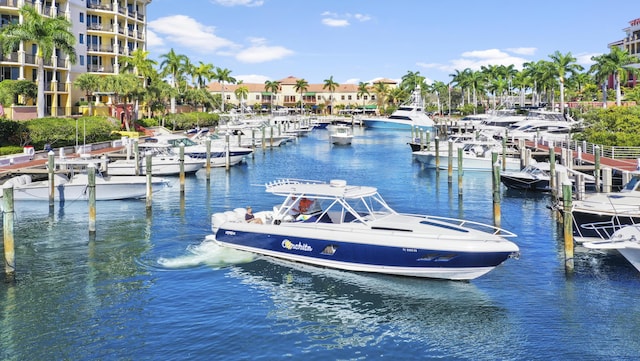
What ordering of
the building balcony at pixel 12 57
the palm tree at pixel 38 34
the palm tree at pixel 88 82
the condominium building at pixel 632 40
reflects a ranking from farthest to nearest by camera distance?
the condominium building at pixel 632 40 < the palm tree at pixel 88 82 < the building balcony at pixel 12 57 < the palm tree at pixel 38 34

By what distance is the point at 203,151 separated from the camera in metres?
56.2

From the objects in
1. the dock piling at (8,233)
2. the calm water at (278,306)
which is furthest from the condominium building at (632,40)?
the dock piling at (8,233)

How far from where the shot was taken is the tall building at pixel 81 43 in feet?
219

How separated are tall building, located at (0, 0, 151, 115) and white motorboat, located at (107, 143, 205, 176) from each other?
23.4 metres

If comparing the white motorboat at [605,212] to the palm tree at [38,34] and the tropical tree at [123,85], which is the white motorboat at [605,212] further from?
the tropical tree at [123,85]

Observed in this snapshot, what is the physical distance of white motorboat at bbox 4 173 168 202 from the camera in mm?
37531

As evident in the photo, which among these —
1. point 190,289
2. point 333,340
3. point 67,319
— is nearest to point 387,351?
point 333,340

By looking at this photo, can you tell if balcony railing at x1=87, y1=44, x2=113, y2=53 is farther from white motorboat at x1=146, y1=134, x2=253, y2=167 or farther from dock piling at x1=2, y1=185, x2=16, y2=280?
dock piling at x1=2, y1=185, x2=16, y2=280

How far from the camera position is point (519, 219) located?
34062mm

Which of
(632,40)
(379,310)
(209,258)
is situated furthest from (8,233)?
(632,40)

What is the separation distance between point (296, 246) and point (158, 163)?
30.6 metres

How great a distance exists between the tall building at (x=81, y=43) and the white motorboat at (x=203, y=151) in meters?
22.1

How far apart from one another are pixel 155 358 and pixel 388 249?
9114 millimetres

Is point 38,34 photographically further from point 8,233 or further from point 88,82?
point 8,233
